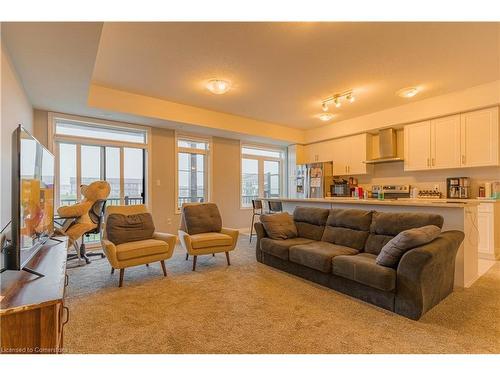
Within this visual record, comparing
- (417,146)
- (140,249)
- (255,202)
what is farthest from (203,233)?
(417,146)

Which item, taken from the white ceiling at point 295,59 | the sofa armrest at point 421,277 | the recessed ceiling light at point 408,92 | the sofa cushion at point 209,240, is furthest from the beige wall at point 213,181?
the sofa armrest at point 421,277

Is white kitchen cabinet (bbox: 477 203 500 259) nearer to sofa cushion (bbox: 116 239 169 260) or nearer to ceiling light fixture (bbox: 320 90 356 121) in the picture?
ceiling light fixture (bbox: 320 90 356 121)

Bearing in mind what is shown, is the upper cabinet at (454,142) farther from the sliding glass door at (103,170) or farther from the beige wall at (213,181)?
the sliding glass door at (103,170)

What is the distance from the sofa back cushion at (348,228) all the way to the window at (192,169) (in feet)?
11.1

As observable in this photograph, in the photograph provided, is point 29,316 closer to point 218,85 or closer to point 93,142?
point 218,85

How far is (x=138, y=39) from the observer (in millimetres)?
2633

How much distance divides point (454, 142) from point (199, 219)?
4490 mm

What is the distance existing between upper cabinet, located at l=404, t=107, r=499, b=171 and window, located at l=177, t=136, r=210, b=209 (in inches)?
168

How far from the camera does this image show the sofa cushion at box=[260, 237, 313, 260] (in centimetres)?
324

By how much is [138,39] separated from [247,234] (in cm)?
469
